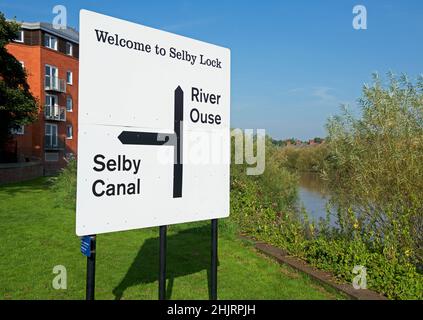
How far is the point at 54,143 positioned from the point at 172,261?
111 feet

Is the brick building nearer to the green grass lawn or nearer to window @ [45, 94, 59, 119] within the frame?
window @ [45, 94, 59, 119]

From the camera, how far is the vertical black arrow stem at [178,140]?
3.57 meters

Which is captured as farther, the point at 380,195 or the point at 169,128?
the point at 380,195

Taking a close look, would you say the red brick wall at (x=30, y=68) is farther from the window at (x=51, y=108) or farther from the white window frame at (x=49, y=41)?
the white window frame at (x=49, y=41)

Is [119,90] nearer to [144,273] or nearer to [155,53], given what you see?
[155,53]

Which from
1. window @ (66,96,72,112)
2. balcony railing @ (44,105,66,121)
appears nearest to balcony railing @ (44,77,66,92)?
balcony railing @ (44,105,66,121)

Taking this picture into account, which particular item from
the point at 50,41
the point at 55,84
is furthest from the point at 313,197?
the point at 50,41

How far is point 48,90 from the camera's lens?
118 ft

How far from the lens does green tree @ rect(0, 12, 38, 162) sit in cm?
1973

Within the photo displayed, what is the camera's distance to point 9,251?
6844 mm

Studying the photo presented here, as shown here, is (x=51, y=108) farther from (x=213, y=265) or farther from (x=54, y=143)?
(x=213, y=265)

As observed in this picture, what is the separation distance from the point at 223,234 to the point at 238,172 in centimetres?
475

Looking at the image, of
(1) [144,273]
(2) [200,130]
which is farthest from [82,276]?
(2) [200,130]

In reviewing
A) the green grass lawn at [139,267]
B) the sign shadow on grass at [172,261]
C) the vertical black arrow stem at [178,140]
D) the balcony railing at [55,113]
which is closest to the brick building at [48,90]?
the balcony railing at [55,113]
